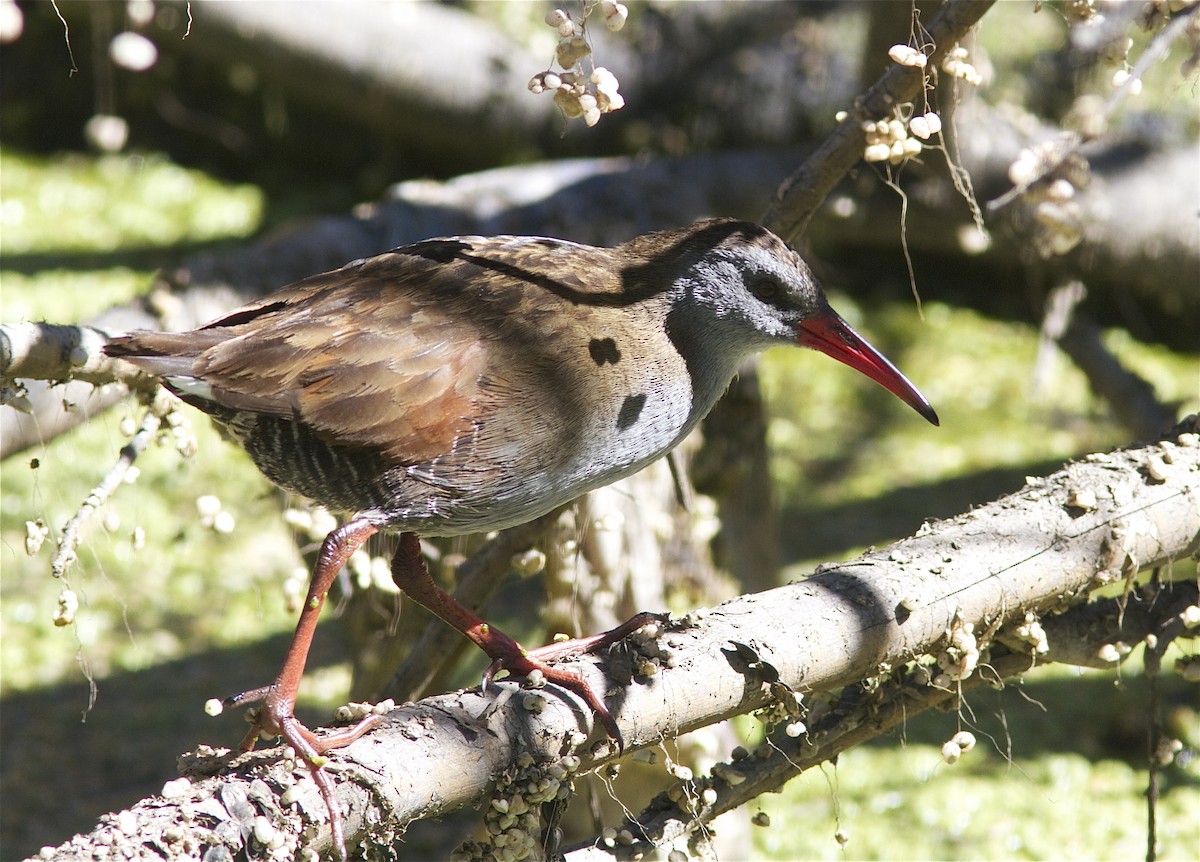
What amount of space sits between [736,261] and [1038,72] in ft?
15.1

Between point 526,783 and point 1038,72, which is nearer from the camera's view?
point 526,783

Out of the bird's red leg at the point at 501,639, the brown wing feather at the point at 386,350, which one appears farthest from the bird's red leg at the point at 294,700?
the bird's red leg at the point at 501,639

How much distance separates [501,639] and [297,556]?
2098 mm

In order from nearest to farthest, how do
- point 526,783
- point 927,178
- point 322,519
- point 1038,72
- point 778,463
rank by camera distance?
point 526,783
point 322,519
point 927,178
point 778,463
point 1038,72

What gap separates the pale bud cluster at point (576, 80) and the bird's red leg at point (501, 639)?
952 millimetres

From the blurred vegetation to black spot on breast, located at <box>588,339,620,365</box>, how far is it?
1.12 metres

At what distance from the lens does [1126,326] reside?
6.34m

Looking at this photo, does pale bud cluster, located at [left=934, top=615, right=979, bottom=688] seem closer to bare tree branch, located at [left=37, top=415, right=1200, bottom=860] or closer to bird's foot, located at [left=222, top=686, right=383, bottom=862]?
bare tree branch, located at [left=37, top=415, right=1200, bottom=860]

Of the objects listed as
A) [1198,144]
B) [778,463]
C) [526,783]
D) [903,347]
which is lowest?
[778,463]

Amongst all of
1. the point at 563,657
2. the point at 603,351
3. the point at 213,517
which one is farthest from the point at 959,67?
the point at 213,517

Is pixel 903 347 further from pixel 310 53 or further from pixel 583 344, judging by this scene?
pixel 583 344

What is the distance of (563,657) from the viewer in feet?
8.30

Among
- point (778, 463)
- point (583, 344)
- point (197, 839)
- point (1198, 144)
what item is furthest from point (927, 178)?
point (197, 839)

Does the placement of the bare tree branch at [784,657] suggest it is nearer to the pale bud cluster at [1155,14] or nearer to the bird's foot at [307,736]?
the bird's foot at [307,736]
